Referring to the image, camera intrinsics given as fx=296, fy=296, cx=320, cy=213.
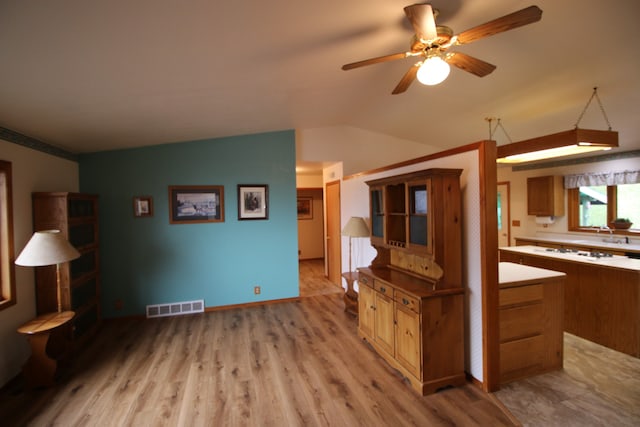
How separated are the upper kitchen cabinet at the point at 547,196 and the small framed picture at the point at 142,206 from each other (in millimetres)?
6418

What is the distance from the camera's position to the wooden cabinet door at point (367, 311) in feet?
10.1

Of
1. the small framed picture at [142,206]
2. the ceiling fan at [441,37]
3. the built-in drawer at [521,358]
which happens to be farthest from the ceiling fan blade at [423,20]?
the small framed picture at [142,206]

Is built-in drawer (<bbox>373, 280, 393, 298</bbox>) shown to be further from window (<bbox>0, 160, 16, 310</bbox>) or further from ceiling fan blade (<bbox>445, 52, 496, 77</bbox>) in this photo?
window (<bbox>0, 160, 16, 310</bbox>)

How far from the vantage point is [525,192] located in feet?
18.6

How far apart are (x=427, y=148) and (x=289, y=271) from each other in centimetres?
350

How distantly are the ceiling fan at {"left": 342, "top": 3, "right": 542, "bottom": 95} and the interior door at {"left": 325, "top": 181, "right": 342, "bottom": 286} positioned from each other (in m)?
3.35

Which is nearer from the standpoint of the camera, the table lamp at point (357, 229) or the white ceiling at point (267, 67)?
the white ceiling at point (267, 67)

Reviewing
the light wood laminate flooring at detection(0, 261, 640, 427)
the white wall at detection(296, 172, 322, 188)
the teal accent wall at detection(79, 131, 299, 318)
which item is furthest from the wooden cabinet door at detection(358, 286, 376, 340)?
the white wall at detection(296, 172, 322, 188)

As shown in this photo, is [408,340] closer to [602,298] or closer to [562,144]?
[562,144]

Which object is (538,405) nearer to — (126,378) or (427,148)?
(126,378)

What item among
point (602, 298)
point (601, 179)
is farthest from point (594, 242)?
point (602, 298)

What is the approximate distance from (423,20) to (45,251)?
339 centimetres

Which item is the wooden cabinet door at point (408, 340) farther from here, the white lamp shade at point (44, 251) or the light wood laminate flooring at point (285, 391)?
the white lamp shade at point (44, 251)

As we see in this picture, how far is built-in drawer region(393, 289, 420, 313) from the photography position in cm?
236
